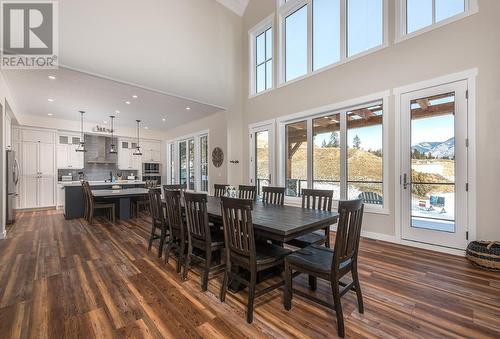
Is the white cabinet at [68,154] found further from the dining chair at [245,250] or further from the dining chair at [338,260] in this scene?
the dining chair at [338,260]

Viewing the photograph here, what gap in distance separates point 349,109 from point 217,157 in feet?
13.0

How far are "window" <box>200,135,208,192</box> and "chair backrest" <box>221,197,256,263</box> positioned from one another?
561 cm

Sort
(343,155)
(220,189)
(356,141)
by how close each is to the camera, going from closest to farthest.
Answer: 1. (356,141)
2. (343,155)
3. (220,189)

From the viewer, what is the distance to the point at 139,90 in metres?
4.96

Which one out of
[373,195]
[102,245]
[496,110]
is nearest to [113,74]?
[102,245]

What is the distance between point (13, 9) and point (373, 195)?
6.72 meters

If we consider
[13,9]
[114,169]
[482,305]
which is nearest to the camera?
[482,305]

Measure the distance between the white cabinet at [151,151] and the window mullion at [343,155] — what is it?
813 centimetres

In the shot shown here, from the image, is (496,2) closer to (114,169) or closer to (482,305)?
(482,305)

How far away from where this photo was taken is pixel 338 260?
5.61ft

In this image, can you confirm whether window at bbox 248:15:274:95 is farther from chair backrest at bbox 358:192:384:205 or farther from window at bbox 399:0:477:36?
chair backrest at bbox 358:192:384:205

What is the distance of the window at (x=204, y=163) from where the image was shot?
300 inches

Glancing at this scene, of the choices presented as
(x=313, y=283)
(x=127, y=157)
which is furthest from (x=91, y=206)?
(x=313, y=283)

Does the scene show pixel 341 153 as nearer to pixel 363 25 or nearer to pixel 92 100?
pixel 363 25
